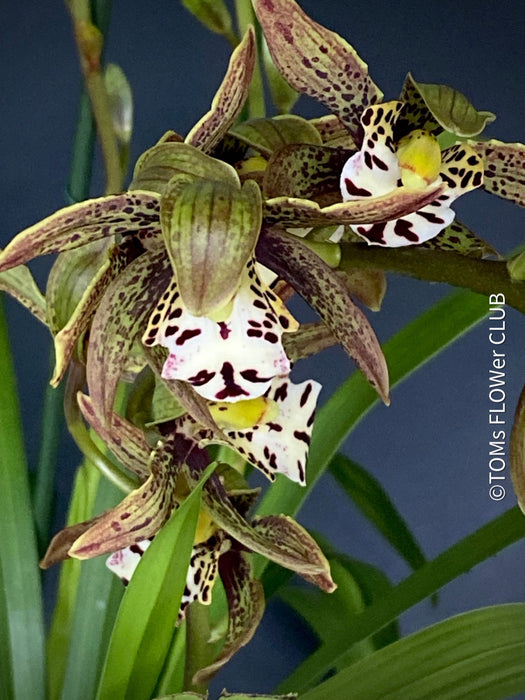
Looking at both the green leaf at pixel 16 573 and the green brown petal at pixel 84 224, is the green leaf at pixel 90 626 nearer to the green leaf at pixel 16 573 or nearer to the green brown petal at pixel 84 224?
the green leaf at pixel 16 573

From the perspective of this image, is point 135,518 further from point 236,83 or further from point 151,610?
point 236,83

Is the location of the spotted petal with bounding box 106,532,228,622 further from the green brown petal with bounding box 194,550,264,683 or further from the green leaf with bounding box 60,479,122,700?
the green leaf with bounding box 60,479,122,700

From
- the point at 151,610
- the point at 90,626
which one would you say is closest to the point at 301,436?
the point at 151,610

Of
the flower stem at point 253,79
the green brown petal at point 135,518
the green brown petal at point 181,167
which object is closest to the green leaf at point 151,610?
the green brown petal at point 135,518

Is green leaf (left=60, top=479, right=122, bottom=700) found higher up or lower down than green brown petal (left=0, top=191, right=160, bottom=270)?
lower down

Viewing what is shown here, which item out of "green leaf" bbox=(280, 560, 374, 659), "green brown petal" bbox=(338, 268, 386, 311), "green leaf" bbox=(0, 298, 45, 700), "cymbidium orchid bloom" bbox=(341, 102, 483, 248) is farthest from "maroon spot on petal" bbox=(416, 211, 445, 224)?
"green leaf" bbox=(280, 560, 374, 659)

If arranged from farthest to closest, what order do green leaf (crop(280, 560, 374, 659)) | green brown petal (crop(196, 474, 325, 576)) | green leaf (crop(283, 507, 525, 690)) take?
1. green leaf (crop(280, 560, 374, 659))
2. green leaf (crop(283, 507, 525, 690))
3. green brown petal (crop(196, 474, 325, 576))

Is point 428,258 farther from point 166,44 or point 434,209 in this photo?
point 166,44
